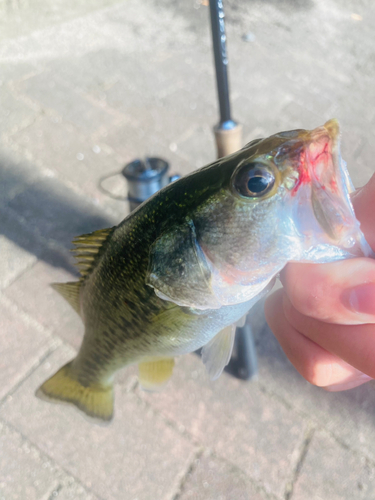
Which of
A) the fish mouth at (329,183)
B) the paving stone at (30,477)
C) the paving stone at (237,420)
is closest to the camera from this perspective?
the fish mouth at (329,183)

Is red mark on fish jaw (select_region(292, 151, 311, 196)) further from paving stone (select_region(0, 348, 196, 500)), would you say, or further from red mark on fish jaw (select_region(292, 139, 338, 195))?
paving stone (select_region(0, 348, 196, 500))

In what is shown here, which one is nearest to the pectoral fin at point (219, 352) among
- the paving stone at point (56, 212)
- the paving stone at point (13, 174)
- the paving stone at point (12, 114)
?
the paving stone at point (56, 212)

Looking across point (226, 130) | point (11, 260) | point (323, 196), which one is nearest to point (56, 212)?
point (11, 260)

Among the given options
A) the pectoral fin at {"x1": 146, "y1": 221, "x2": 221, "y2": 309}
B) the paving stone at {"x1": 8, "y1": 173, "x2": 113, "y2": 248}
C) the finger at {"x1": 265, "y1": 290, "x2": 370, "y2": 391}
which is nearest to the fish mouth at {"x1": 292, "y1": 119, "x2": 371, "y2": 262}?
the pectoral fin at {"x1": 146, "y1": 221, "x2": 221, "y2": 309}

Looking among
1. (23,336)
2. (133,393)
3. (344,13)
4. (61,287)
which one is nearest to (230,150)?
(61,287)

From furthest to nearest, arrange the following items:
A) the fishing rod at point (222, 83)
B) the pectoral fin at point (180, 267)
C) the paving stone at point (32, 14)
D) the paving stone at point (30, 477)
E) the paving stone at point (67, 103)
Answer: the paving stone at point (32, 14), the paving stone at point (67, 103), the paving stone at point (30, 477), the fishing rod at point (222, 83), the pectoral fin at point (180, 267)

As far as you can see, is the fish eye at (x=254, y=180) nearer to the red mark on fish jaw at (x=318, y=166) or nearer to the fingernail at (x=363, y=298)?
the red mark on fish jaw at (x=318, y=166)

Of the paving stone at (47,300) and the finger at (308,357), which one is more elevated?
the finger at (308,357)

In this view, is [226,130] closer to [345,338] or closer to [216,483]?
[345,338]
